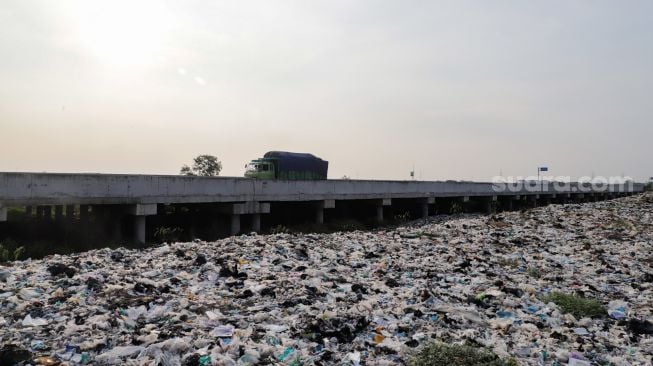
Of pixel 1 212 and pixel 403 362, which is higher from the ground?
pixel 1 212

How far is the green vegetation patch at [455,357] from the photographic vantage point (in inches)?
171

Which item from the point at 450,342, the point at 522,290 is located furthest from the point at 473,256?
the point at 450,342

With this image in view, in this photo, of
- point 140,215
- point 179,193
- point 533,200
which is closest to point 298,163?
point 179,193

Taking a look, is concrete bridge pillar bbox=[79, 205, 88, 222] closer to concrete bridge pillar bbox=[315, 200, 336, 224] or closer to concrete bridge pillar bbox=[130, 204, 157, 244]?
concrete bridge pillar bbox=[130, 204, 157, 244]

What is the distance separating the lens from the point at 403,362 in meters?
4.51

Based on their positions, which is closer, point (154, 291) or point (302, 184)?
point (154, 291)

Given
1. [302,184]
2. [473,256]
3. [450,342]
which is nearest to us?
[450,342]

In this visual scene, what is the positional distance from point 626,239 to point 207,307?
41.8ft

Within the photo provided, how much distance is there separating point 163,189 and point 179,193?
0.57 metres

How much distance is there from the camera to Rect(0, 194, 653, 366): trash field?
4641 mm

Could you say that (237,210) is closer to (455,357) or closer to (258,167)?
(258,167)

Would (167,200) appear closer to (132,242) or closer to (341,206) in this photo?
(132,242)

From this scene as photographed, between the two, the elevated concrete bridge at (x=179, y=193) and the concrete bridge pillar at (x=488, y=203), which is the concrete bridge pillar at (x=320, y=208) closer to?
the elevated concrete bridge at (x=179, y=193)

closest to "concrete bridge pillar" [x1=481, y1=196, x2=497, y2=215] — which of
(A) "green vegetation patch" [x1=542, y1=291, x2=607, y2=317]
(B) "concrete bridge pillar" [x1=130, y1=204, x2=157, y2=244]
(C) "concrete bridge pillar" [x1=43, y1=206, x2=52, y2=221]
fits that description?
(B) "concrete bridge pillar" [x1=130, y1=204, x2=157, y2=244]
